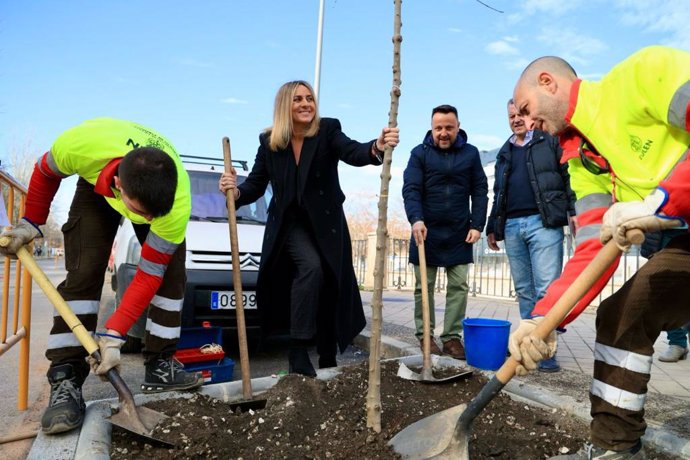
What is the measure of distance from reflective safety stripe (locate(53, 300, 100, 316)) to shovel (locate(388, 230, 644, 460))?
1792 millimetres

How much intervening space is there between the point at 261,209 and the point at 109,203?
3.09 metres

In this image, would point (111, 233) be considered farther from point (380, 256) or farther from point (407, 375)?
point (407, 375)

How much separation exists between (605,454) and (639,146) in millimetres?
1205

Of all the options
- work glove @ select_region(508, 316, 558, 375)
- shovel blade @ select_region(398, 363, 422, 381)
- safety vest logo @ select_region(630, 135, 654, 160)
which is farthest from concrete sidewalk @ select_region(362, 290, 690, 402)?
safety vest logo @ select_region(630, 135, 654, 160)

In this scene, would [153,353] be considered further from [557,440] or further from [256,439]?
[557,440]

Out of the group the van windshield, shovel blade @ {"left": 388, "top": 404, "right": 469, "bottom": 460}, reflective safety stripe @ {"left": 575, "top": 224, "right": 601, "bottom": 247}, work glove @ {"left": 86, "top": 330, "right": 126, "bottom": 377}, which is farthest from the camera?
the van windshield

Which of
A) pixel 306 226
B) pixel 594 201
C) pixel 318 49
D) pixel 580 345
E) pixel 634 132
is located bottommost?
pixel 580 345

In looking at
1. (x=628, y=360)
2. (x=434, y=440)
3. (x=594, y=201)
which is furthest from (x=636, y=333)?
(x=434, y=440)

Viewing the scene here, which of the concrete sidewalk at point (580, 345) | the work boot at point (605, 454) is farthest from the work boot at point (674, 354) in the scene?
the work boot at point (605, 454)

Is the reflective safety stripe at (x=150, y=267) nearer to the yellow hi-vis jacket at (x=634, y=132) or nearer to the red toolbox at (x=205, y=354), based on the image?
the red toolbox at (x=205, y=354)

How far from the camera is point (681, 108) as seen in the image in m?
1.57

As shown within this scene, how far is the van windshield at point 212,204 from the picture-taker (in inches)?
210

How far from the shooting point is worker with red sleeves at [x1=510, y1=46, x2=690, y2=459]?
1.63 meters

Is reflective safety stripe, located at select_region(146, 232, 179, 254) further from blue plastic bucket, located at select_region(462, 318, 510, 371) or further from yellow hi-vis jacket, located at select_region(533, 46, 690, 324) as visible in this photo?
blue plastic bucket, located at select_region(462, 318, 510, 371)
